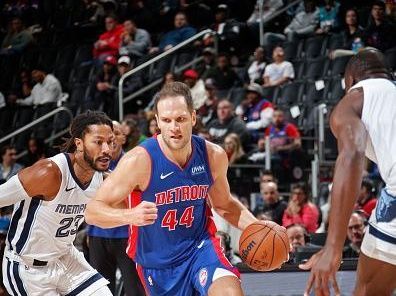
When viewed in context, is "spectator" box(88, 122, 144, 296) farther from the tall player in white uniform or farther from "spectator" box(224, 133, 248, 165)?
"spectator" box(224, 133, 248, 165)

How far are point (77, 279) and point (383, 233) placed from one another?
2451mm

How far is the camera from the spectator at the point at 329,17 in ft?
40.8

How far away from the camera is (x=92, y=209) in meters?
5.05

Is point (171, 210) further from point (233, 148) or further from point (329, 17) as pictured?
point (329, 17)

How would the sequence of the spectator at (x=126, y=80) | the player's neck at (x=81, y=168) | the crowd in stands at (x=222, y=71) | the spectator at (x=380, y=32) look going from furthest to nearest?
the spectator at (x=126, y=80)
the spectator at (x=380, y=32)
the crowd in stands at (x=222, y=71)
the player's neck at (x=81, y=168)

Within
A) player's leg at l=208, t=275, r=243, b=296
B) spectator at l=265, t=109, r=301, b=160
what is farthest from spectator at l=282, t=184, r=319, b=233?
player's leg at l=208, t=275, r=243, b=296

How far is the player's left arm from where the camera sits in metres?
5.45

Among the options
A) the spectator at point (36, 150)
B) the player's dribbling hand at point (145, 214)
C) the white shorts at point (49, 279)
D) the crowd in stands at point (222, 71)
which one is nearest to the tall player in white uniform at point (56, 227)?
the white shorts at point (49, 279)

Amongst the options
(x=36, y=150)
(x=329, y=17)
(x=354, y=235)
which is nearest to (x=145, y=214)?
(x=354, y=235)

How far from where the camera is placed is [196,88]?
12133mm

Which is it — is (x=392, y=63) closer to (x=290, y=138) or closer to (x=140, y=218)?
(x=290, y=138)

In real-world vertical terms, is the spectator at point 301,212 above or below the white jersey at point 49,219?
below

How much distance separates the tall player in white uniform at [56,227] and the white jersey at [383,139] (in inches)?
87.6

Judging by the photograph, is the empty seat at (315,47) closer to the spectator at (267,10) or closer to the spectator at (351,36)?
the spectator at (351,36)
